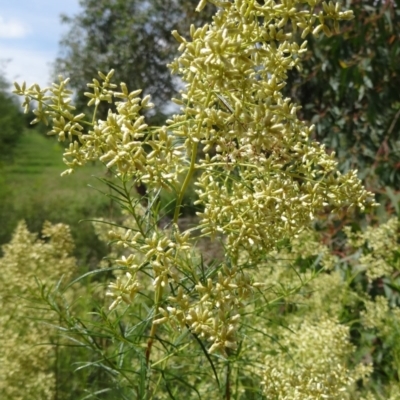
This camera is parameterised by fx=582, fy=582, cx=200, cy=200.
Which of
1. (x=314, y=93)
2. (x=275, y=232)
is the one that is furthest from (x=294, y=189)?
(x=314, y=93)

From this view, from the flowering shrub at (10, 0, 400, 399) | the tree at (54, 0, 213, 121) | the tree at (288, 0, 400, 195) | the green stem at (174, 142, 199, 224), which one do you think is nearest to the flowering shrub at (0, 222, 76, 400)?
the flowering shrub at (10, 0, 400, 399)

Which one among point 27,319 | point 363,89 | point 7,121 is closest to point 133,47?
point 7,121

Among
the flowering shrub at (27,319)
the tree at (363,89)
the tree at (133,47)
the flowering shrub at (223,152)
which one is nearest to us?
the flowering shrub at (223,152)

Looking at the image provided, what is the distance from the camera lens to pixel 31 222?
5.29 metres

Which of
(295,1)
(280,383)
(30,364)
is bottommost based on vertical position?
(30,364)

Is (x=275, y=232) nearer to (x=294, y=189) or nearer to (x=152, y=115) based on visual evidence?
(x=294, y=189)

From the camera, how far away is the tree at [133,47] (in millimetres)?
7559

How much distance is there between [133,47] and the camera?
25.4ft

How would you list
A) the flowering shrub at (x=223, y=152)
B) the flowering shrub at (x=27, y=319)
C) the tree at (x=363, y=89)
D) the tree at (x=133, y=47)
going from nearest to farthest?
the flowering shrub at (x=223, y=152) → the flowering shrub at (x=27, y=319) → the tree at (x=363, y=89) → the tree at (x=133, y=47)

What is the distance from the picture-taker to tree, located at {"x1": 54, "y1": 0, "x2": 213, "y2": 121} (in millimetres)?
7559

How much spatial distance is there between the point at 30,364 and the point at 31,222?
3864 millimetres

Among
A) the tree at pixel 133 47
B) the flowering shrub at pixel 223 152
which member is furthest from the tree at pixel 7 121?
the flowering shrub at pixel 223 152

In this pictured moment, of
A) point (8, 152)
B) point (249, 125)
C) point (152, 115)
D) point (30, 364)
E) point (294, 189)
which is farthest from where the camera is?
point (8, 152)

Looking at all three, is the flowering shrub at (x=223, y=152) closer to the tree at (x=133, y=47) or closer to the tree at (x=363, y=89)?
the tree at (x=363, y=89)
